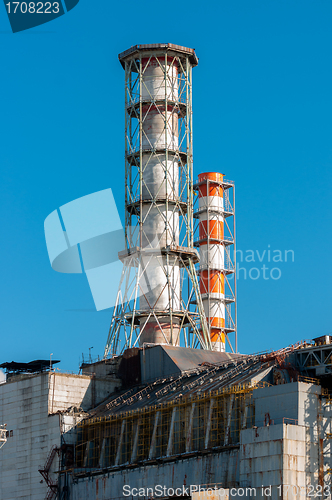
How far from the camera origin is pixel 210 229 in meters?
104

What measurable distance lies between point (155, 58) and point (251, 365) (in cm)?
3824

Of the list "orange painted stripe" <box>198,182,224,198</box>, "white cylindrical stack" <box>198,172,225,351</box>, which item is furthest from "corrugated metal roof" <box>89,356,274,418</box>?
"orange painted stripe" <box>198,182,224,198</box>

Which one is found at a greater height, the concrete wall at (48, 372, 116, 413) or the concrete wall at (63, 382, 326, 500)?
the concrete wall at (48, 372, 116, 413)

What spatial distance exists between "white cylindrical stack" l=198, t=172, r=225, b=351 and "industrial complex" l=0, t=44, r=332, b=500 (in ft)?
0.55

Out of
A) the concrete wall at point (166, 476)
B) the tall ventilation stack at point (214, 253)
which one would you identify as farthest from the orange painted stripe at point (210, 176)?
the concrete wall at point (166, 476)

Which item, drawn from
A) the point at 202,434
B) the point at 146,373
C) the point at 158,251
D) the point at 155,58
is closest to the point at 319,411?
the point at 202,434

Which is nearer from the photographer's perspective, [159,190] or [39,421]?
[39,421]

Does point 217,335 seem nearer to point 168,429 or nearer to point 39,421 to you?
point 39,421

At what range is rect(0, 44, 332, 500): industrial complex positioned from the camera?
53.4 m

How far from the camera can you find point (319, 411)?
54375 millimetres

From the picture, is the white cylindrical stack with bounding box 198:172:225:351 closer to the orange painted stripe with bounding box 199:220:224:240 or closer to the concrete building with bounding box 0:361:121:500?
the orange painted stripe with bounding box 199:220:224:240

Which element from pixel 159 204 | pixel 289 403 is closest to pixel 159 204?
pixel 159 204

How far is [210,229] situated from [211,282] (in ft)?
20.6

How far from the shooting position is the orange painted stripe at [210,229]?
103500 millimetres
